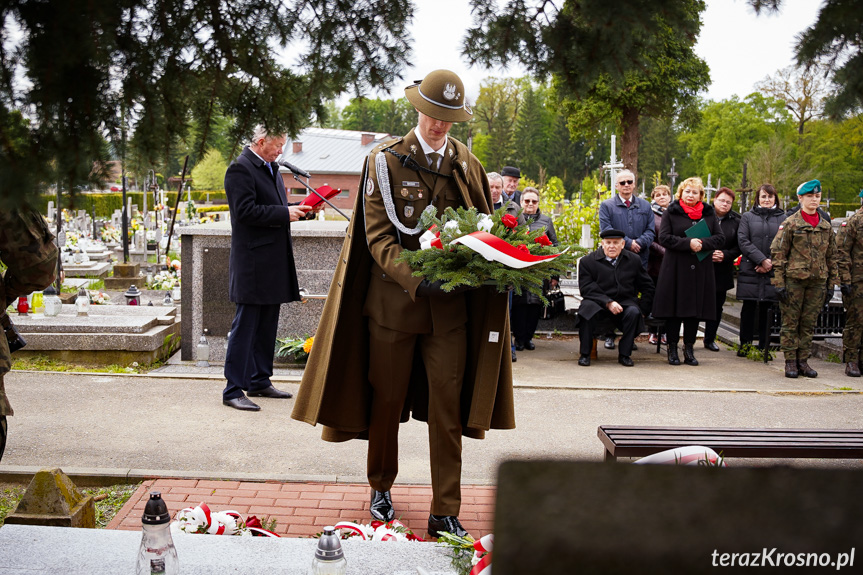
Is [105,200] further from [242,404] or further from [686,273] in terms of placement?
[242,404]

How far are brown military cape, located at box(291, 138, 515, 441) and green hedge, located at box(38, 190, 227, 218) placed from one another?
4.07ft

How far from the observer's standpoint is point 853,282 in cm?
920

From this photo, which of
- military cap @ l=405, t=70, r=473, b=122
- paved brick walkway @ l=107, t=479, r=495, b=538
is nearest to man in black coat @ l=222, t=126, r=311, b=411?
paved brick walkway @ l=107, t=479, r=495, b=538

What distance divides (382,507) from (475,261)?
1.45m

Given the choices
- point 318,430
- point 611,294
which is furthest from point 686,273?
point 318,430

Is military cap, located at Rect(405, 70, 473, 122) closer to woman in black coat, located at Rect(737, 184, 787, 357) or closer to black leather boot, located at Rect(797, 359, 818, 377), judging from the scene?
black leather boot, located at Rect(797, 359, 818, 377)

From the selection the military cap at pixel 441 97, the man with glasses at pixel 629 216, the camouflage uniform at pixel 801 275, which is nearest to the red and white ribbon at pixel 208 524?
the military cap at pixel 441 97

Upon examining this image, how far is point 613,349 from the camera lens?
1039 cm

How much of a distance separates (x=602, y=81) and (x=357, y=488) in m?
2.79

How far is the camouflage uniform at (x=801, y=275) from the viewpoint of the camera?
8734 mm

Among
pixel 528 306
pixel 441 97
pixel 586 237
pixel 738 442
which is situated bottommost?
pixel 528 306

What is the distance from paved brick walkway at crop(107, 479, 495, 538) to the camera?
176 inches

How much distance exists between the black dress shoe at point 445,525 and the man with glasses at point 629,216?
6.13 meters

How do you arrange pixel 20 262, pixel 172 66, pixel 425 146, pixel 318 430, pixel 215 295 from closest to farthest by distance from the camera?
pixel 172 66 → pixel 20 262 → pixel 425 146 → pixel 318 430 → pixel 215 295
